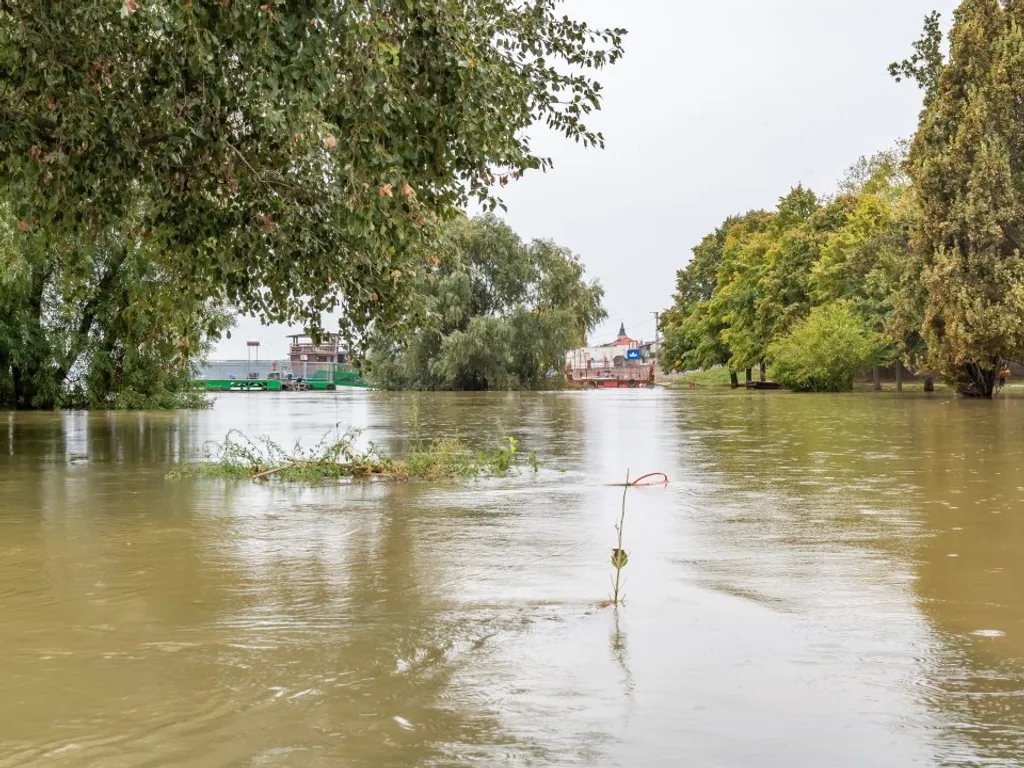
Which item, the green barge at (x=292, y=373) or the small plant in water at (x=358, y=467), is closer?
the small plant in water at (x=358, y=467)

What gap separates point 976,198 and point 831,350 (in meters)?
14.8

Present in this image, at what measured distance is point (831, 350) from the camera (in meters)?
57.7

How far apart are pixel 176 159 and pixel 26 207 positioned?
7.52ft

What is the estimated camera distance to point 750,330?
73812mm

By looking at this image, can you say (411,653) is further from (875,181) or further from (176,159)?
(875,181)

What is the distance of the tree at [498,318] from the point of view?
61.8 meters

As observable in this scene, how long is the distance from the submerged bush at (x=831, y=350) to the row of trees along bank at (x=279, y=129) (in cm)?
4429

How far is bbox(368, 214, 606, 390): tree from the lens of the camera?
6178 centimetres

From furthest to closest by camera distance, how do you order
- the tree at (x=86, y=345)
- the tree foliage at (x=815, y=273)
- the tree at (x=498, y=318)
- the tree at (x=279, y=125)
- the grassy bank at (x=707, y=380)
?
the grassy bank at (x=707, y=380), the tree at (x=498, y=318), the tree foliage at (x=815, y=273), the tree at (x=86, y=345), the tree at (x=279, y=125)

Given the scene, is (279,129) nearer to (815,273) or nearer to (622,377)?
(815,273)

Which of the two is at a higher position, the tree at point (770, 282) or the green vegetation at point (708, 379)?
the tree at point (770, 282)

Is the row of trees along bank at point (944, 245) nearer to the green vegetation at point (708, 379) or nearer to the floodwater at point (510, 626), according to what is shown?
the green vegetation at point (708, 379)

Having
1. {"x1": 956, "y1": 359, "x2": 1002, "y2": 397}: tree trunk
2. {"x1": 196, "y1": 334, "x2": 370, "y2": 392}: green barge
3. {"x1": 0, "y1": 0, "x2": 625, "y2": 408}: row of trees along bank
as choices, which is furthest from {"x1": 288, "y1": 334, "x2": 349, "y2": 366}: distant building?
{"x1": 0, "y1": 0, "x2": 625, "y2": 408}: row of trees along bank

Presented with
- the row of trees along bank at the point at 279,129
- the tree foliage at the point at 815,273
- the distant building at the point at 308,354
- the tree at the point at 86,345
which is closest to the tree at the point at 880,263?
the tree foliage at the point at 815,273
